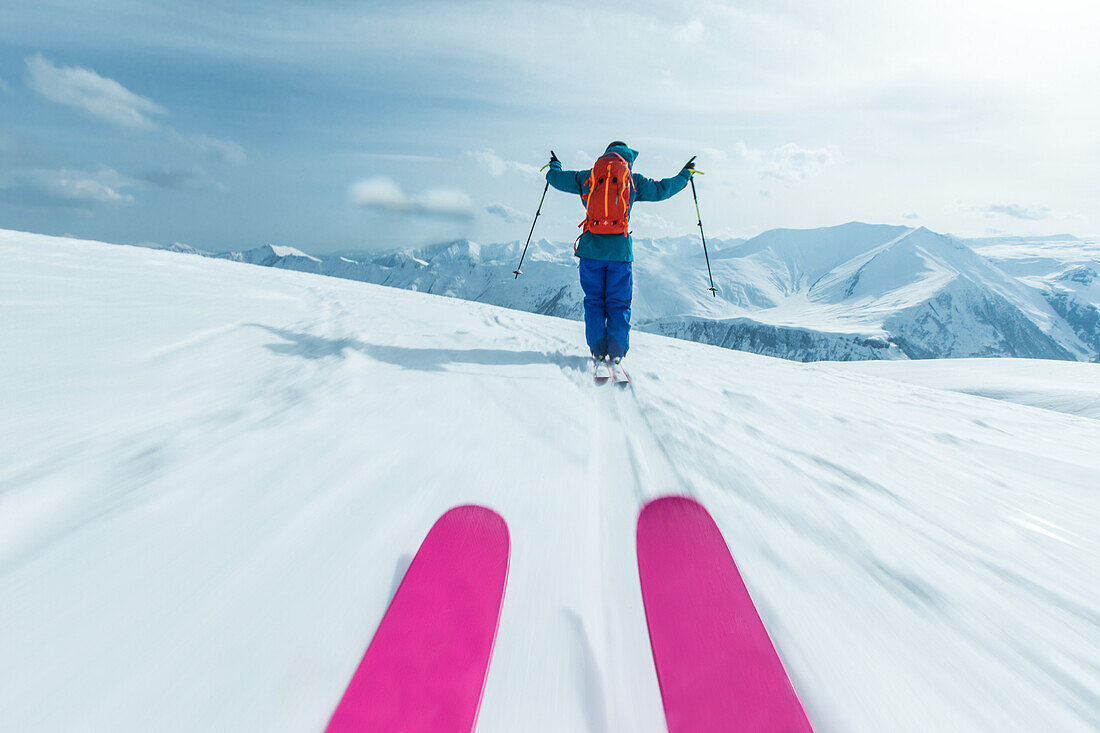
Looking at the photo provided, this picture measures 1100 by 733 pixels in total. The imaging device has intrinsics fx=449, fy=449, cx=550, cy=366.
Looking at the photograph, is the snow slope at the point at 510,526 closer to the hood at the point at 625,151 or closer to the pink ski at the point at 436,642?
the pink ski at the point at 436,642

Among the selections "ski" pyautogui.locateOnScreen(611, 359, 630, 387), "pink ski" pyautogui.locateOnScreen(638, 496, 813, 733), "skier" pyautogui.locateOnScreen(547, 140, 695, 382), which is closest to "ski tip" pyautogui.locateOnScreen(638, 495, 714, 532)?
"pink ski" pyautogui.locateOnScreen(638, 496, 813, 733)

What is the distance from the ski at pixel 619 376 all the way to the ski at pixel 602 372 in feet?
0.16

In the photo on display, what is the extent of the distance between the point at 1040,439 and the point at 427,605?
5505 millimetres

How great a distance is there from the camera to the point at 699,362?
20.1ft

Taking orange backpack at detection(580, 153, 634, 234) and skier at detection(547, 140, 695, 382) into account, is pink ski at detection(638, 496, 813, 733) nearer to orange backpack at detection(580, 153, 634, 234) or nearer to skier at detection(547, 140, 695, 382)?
skier at detection(547, 140, 695, 382)

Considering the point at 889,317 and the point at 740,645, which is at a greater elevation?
the point at 889,317

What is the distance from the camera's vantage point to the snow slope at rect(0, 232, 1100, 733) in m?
1.25

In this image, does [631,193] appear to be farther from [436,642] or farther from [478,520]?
[436,642]

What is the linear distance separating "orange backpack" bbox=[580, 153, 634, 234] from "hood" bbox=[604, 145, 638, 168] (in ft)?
0.50

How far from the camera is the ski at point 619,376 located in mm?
4129

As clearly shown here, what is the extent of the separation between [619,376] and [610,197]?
1.88 meters

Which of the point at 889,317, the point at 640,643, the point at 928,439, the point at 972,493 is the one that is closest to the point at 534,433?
the point at 640,643

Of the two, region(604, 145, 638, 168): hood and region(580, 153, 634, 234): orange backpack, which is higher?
region(604, 145, 638, 168): hood

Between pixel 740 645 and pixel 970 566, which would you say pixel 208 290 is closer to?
pixel 740 645
